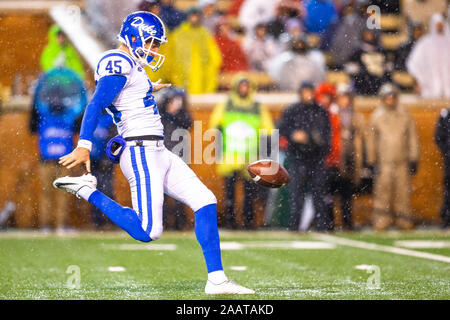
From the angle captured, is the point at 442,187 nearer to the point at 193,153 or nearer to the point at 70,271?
the point at 193,153

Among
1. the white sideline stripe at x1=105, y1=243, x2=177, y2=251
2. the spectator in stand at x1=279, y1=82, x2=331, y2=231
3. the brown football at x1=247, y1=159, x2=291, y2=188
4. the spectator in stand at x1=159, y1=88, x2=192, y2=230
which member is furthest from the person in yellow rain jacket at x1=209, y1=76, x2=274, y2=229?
the brown football at x1=247, y1=159, x2=291, y2=188

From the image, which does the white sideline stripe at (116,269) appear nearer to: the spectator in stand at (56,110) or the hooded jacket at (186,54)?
the spectator in stand at (56,110)

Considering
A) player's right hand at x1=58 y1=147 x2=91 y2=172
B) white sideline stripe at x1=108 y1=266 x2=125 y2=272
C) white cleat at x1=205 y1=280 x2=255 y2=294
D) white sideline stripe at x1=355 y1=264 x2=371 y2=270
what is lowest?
white sideline stripe at x1=355 y1=264 x2=371 y2=270

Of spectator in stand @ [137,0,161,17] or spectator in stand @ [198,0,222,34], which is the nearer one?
spectator in stand @ [137,0,161,17]

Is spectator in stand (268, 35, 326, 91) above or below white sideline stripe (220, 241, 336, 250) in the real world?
above

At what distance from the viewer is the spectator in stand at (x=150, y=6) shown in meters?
12.0

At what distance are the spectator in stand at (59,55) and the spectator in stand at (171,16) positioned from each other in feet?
3.64

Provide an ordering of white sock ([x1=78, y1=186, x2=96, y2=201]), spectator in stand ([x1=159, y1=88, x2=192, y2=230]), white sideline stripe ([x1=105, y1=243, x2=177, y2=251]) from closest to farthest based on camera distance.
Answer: white sock ([x1=78, y1=186, x2=96, y2=201])
white sideline stripe ([x1=105, y1=243, x2=177, y2=251])
spectator in stand ([x1=159, y1=88, x2=192, y2=230])

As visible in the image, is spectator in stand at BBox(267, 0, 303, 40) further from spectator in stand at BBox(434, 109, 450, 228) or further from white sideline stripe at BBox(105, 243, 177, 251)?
white sideline stripe at BBox(105, 243, 177, 251)

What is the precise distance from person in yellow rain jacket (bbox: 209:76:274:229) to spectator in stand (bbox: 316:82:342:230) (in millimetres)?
649

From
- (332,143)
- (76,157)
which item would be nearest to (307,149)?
(332,143)

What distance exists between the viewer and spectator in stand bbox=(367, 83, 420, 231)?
12.0 metres

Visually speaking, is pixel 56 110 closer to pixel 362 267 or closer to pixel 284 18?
pixel 284 18

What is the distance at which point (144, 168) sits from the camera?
19.8ft
